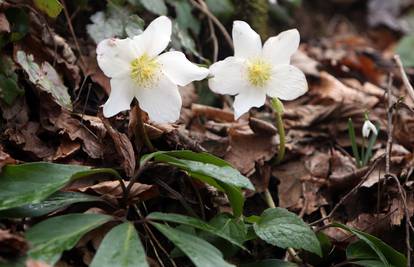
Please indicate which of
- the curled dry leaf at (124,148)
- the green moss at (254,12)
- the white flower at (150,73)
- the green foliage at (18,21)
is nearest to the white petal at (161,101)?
the white flower at (150,73)

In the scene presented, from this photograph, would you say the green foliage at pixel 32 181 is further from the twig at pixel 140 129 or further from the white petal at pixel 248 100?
the white petal at pixel 248 100

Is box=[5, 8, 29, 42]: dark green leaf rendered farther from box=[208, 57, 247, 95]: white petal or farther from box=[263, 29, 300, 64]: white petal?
box=[263, 29, 300, 64]: white petal

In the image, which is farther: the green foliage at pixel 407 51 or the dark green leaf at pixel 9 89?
the green foliage at pixel 407 51

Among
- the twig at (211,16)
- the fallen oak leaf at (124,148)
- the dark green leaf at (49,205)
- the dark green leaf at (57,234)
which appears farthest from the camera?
the twig at (211,16)

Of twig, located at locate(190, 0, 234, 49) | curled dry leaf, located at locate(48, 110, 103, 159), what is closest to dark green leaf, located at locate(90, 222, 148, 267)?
curled dry leaf, located at locate(48, 110, 103, 159)

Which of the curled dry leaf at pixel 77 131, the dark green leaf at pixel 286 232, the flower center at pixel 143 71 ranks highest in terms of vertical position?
the flower center at pixel 143 71

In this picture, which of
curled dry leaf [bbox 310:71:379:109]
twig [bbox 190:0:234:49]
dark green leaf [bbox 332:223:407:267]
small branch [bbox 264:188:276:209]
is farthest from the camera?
curled dry leaf [bbox 310:71:379:109]
